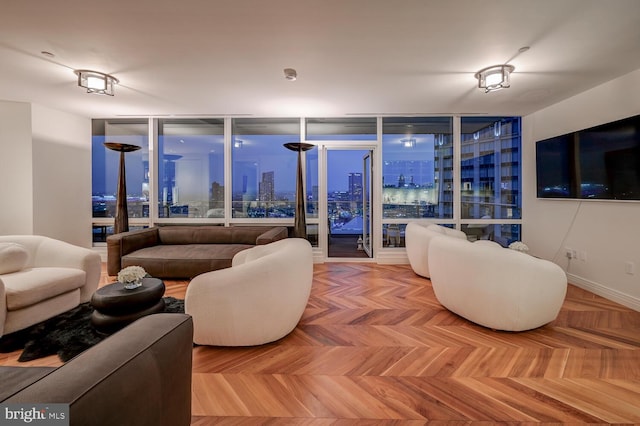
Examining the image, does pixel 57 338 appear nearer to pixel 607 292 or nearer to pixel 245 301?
pixel 245 301

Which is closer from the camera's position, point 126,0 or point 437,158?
point 126,0

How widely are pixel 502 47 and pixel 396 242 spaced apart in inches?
124

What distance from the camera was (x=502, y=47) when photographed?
2.49 metres

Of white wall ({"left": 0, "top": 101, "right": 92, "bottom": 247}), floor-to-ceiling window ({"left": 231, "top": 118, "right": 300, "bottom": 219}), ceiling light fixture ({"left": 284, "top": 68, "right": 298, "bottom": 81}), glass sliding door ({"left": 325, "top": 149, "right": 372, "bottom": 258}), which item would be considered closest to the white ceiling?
ceiling light fixture ({"left": 284, "top": 68, "right": 298, "bottom": 81})

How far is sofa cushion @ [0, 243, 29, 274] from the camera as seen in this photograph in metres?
2.46

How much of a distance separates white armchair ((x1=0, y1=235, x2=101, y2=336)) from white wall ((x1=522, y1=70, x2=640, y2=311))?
5.67 meters

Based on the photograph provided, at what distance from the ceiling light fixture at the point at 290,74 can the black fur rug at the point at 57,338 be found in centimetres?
293

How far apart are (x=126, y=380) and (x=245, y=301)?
4.10 feet

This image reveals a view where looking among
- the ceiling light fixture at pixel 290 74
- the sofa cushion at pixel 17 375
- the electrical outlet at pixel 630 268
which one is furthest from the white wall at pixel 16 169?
the electrical outlet at pixel 630 268

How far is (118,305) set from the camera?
210cm

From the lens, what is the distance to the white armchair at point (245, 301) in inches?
77.9

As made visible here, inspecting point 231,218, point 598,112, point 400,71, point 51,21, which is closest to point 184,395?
point 51,21

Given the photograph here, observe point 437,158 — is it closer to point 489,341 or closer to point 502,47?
point 502,47

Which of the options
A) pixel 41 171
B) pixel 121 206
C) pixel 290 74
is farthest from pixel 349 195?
pixel 41 171
